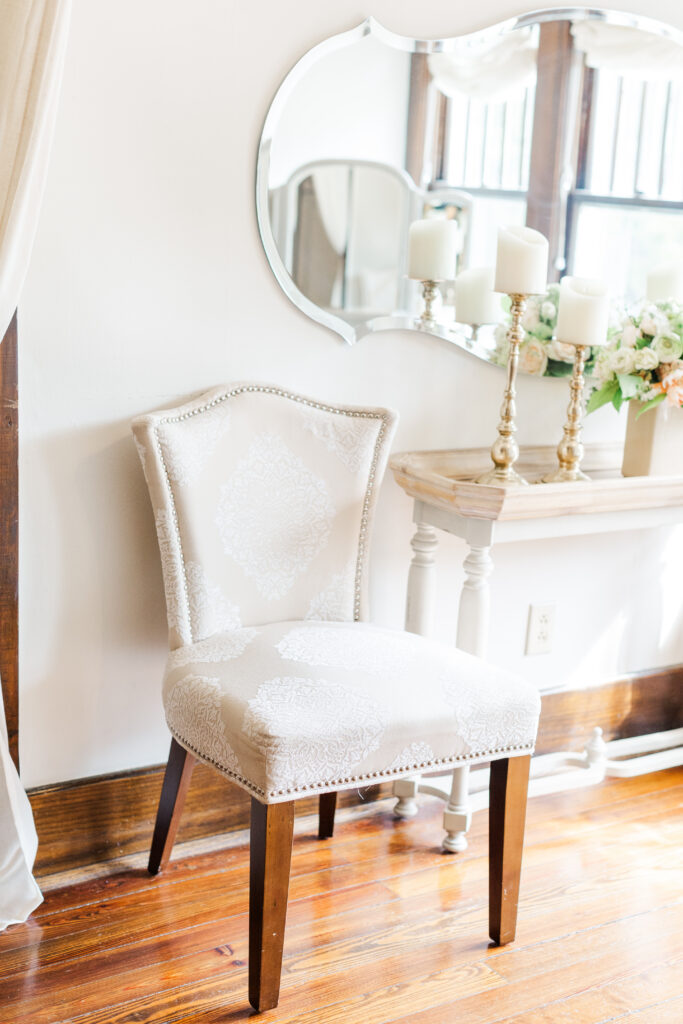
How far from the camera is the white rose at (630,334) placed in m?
2.15

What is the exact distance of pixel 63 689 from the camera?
77.1 inches

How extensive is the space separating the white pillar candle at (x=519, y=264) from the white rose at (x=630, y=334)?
287 mm

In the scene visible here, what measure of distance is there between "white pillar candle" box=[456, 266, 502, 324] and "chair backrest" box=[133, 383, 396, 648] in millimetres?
349

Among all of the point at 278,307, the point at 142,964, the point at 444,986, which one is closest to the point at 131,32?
the point at 278,307

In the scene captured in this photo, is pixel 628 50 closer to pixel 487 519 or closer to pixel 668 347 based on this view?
pixel 668 347

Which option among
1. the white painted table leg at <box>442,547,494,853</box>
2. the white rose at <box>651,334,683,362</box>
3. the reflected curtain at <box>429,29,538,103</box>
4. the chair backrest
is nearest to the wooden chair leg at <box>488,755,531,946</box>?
the white painted table leg at <box>442,547,494,853</box>

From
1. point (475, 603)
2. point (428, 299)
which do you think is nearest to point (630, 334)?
point (428, 299)

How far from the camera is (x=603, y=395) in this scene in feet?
7.27

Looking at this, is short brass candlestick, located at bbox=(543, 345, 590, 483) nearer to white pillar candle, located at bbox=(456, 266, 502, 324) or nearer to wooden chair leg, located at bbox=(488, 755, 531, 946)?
white pillar candle, located at bbox=(456, 266, 502, 324)

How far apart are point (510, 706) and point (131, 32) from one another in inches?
51.2

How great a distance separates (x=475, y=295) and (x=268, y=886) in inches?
49.7

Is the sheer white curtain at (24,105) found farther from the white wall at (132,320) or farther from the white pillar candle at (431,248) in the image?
the white pillar candle at (431,248)

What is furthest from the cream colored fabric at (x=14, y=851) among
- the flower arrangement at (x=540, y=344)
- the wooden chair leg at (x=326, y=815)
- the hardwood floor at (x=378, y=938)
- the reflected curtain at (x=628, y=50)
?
the reflected curtain at (x=628, y=50)

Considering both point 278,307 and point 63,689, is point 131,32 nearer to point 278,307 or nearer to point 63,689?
point 278,307
